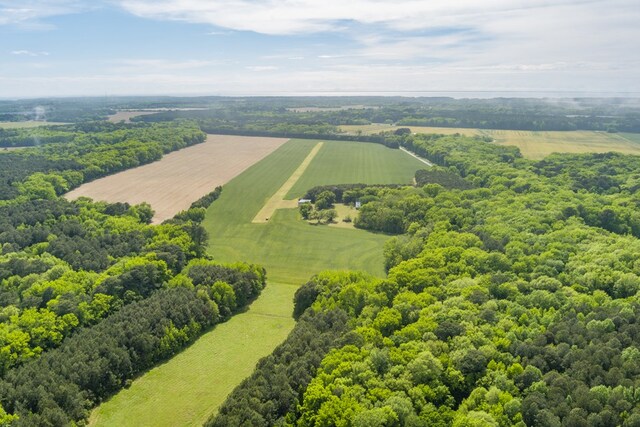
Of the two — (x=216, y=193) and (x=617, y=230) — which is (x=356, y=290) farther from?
(x=216, y=193)

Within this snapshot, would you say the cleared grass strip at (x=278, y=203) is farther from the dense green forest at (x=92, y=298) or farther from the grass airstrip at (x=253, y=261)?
the dense green forest at (x=92, y=298)

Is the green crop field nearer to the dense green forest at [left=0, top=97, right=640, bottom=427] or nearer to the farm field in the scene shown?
the farm field

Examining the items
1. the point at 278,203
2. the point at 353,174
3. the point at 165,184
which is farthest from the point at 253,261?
the point at 353,174

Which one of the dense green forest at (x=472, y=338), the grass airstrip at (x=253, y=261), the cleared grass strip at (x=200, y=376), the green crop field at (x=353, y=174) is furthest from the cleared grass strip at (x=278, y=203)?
the cleared grass strip at (x=200, y=376)

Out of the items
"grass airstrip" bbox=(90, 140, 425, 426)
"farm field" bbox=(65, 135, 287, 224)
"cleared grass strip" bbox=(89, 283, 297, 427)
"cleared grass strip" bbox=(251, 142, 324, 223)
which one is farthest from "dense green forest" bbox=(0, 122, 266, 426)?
"cleared grass strip" bbox=(251, 142, 324, 223)

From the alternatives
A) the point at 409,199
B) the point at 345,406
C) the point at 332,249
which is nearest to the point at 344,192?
the point at 409,199

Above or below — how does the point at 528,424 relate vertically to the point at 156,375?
above

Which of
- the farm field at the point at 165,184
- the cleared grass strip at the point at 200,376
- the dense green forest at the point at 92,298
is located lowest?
the cleared grass strip at the point at 200,376
